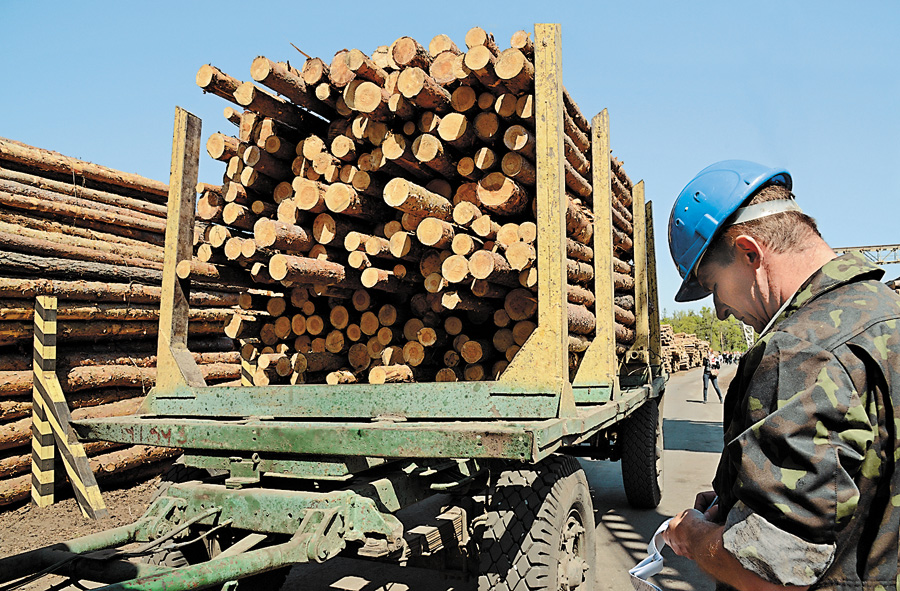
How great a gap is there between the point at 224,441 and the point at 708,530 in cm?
225

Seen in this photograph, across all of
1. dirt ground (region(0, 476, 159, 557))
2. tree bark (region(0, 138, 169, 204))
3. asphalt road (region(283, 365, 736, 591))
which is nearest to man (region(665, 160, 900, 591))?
asphalt road (region(283, 365, 736, 591))

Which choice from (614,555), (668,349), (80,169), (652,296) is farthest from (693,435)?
(668,349)

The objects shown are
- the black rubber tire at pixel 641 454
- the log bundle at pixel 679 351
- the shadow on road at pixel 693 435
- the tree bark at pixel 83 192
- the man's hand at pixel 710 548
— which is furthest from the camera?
the log bundle at pixel 679 351

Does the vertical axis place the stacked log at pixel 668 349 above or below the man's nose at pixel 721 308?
below

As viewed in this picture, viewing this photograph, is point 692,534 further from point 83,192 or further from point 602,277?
point 83,192

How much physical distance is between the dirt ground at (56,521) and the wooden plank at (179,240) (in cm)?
293

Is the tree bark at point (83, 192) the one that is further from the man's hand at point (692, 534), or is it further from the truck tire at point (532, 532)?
the man's hand at point (692, 534)

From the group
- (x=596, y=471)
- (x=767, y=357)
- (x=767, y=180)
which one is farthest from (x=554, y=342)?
(x=596, y=471)

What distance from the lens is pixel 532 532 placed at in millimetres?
2818

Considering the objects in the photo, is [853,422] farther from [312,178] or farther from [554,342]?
[312,178]

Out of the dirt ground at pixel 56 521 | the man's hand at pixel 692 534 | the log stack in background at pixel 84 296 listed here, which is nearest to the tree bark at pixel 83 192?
the log stack in background at pixel 84 296

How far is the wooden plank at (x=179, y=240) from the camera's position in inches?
158

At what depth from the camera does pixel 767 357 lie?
125 centimetres

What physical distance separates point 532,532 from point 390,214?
2.51m
